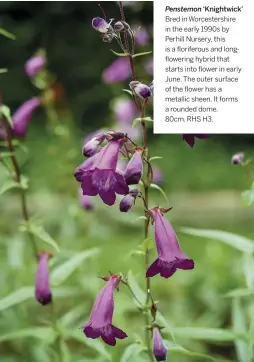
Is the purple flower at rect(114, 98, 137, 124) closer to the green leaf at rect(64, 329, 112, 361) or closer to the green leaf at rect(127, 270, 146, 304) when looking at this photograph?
the green leaf at rect(64, 329, 112, 361)

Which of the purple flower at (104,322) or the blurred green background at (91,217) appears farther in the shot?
the blurred green background at (91,217)

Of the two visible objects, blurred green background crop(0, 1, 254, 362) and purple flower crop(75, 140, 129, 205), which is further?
blurred green background crop(0, 1, 254, 362)

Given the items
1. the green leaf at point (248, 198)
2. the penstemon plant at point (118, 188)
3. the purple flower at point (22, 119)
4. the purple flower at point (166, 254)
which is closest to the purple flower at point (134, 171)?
the penstemon plant at point (118, 188)

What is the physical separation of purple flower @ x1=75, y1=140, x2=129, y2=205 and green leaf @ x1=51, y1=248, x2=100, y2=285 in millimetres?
410

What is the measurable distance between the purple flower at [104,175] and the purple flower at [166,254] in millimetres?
115

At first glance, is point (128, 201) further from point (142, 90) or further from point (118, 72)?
point (118, 72)

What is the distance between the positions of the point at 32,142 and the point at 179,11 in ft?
10.2

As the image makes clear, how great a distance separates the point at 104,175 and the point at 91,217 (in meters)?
1.41

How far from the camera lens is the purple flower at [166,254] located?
1729 millimetres

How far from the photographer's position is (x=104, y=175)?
1.74 m

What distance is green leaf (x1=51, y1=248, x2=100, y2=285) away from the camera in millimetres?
2135

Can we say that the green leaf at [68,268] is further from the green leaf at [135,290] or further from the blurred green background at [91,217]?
the green leaf at [135,290]

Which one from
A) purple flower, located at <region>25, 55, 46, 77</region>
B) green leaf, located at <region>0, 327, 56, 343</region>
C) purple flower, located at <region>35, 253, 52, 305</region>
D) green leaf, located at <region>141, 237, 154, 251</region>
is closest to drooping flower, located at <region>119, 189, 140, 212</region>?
green leaf, located at <region>141, 237, 154, 251</region>

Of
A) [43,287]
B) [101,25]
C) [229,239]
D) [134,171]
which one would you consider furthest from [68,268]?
[101,25]
